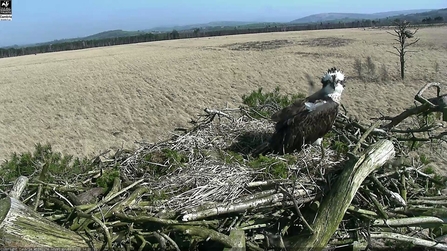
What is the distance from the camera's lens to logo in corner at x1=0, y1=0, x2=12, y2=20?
9.66 meters

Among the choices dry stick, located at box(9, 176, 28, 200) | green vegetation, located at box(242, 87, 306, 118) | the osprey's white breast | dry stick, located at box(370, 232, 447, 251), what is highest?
the osprey's white breast

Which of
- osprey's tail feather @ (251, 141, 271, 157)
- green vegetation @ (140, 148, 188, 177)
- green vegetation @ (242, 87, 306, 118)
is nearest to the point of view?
green vegetation @ (140, 148, 188, 177)

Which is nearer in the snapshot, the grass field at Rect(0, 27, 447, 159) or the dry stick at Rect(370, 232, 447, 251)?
the dry stick at Rect(370, 232, 447, 251)

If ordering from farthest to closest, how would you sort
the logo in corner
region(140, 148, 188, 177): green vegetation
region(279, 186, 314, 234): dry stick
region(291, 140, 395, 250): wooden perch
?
1. the logo in corner
2. region(140, 148, 188, 177): green vegetation
3. region(291, 140, 395, 250): wooden perch
4. region(279, 186, 314, 234): dry stick

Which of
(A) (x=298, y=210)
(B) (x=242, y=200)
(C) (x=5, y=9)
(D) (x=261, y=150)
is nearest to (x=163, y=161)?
(D) (x=261, y=150)

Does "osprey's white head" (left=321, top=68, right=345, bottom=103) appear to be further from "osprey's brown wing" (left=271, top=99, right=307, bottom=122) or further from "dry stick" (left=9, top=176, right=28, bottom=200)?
"dry stick" (left=9, top=176, right=28, bottom=200)

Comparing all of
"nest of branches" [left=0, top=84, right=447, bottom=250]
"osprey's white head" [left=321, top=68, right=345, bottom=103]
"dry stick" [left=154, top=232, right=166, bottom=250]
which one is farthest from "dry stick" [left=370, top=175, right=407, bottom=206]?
"dry stick" [left=154, top=232, right=166, bottom=250]

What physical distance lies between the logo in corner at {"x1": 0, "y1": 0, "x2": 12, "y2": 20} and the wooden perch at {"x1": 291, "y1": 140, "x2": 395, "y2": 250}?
362 inches

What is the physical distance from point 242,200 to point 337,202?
805 mm

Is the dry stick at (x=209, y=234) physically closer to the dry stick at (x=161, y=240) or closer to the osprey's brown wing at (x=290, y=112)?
the dry stick at (x=161, y=240)

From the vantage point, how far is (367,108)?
15688mm

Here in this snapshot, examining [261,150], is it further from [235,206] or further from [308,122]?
[235,206]

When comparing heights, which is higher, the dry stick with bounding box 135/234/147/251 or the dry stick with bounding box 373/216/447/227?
the dry stick with bounding box 135/234/147/251

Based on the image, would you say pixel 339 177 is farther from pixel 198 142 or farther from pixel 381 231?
pixel 198 142
